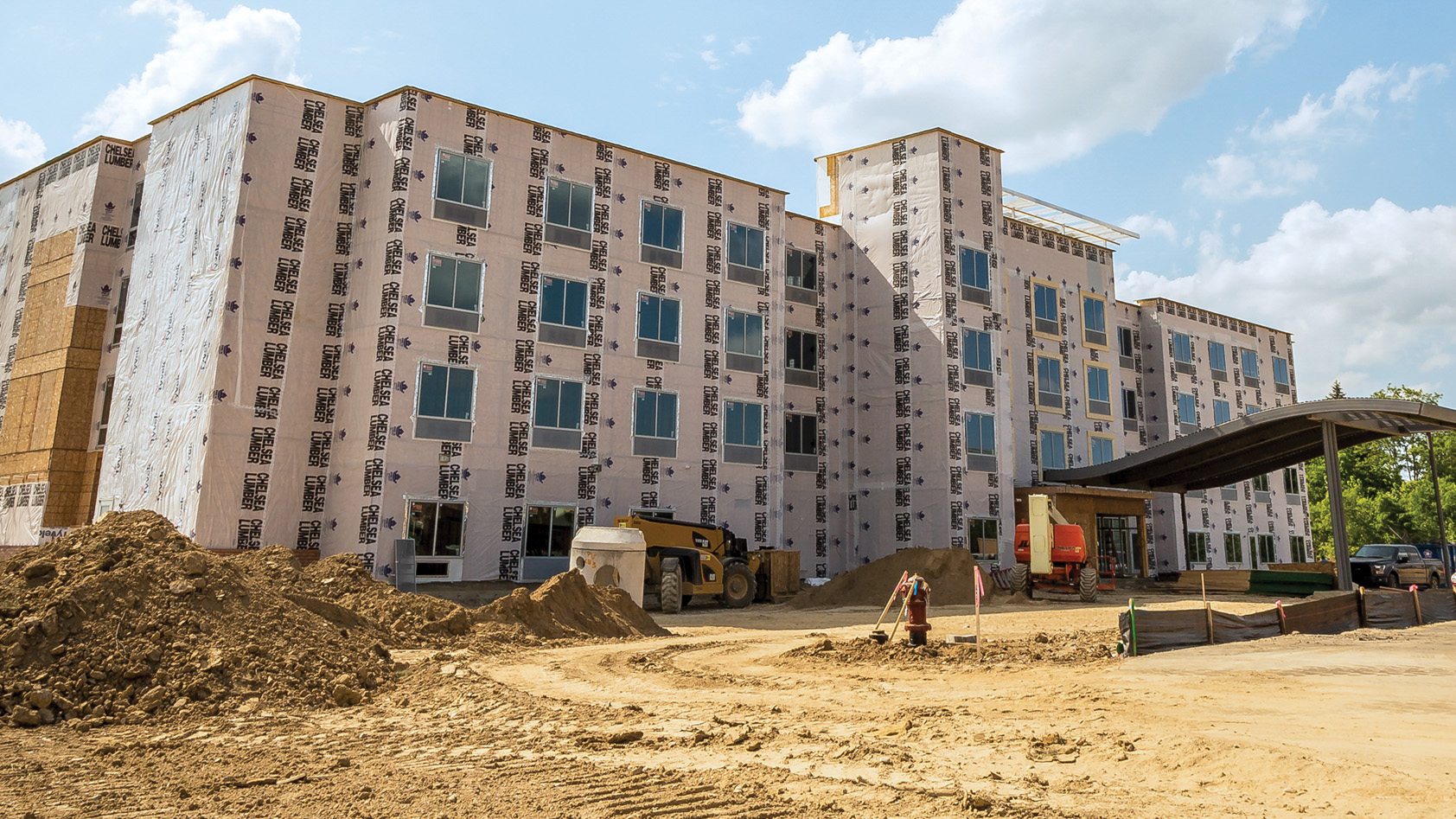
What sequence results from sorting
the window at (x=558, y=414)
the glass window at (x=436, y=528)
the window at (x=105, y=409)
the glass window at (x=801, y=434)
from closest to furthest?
the glass window at (x=436, y=528) < the window at (x=558, y=414) < the window at (x=105, y=409) < the glass window at (x=801, y=434)

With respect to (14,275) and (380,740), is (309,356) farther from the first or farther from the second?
(380,740)

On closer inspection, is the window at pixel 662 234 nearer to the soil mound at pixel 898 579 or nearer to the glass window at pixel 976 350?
the glass window at pixel 976 350

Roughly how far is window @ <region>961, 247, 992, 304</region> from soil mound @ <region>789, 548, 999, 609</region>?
435 inches

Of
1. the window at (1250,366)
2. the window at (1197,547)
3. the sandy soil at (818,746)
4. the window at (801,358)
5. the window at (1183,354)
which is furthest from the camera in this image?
the window at (1250,366)

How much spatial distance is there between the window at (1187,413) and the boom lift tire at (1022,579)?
23.5m

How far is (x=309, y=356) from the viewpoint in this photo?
26359 mm

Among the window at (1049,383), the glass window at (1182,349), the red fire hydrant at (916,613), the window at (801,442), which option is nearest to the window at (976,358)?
the window at (1049,383)

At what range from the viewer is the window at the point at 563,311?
28.9 meters

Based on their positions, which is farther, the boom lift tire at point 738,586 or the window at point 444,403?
the boom lift tire at point 738,586

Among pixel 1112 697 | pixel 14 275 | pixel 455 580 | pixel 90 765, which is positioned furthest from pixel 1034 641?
pixel 14 275

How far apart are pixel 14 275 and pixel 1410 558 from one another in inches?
2120

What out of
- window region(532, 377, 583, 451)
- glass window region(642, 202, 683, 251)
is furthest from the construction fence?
glass window region(642, 202, 683, 251)

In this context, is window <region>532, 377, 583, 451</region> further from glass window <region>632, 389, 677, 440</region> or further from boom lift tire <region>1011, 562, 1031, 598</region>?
boom lift tire <region>1011, 562, 1031, 598</region>

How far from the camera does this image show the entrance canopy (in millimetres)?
26234
